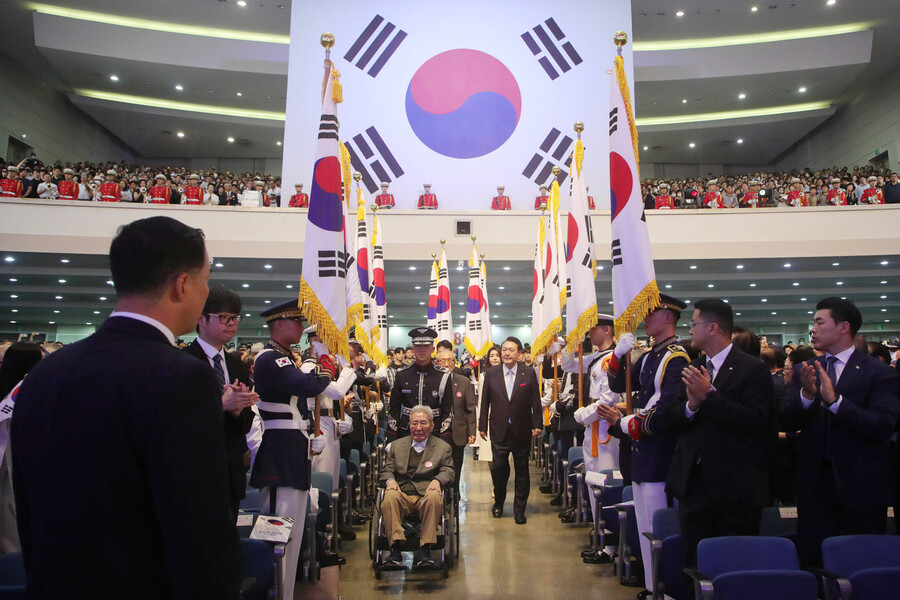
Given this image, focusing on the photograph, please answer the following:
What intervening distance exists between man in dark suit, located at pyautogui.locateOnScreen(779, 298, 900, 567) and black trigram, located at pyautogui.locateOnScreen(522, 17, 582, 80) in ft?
60.0

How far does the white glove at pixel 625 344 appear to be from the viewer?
4027 mm

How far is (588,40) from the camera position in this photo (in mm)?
20188

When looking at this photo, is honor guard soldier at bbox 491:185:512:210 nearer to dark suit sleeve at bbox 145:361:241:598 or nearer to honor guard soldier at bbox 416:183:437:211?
honor guard soldier at bbox 416:183:437:211

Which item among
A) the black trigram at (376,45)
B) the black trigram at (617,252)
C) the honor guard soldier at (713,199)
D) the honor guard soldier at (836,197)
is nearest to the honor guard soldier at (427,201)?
the black trigram at (376,45)

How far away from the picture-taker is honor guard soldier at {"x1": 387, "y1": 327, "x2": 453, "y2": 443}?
5902mm

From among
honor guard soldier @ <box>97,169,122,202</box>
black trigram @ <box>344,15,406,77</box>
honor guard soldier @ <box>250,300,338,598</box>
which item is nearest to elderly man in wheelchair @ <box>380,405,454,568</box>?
honor guard soldier @ <box>250,300,338,598</box>

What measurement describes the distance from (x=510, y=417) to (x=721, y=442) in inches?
133

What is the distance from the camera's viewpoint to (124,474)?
1.15m

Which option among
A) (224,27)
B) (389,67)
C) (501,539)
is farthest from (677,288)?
(224,27)

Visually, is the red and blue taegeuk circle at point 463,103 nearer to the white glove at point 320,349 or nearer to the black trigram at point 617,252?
the white glove at point 320,349

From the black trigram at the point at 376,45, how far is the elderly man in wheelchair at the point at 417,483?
17.2m

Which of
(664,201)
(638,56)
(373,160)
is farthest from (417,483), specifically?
(638,56)

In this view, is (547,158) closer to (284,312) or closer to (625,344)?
(625,344)

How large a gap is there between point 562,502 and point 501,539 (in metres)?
1.73
